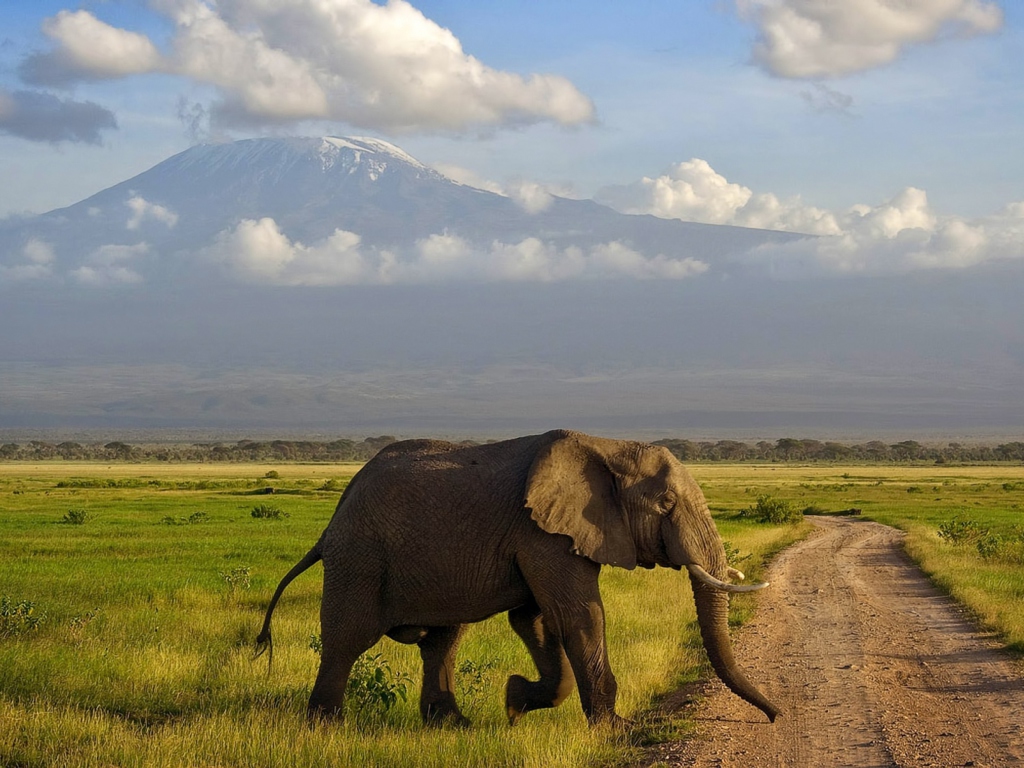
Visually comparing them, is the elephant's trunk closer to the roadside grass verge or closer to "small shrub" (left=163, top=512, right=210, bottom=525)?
the roadside grass verge

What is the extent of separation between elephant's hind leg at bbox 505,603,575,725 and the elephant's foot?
1.39ft

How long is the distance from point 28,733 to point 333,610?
2559 millimetres

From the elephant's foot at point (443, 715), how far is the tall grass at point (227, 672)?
0.19 m

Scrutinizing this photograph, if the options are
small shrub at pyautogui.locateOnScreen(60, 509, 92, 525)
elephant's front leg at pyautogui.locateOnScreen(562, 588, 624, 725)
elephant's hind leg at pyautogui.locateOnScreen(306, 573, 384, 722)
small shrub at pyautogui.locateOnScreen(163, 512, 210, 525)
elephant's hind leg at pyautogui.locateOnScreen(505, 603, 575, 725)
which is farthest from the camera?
small shrub at pyautogui.locateOnScreen(163, 512, 210, 525)

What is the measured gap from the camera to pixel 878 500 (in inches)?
2270

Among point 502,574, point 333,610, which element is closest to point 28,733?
point 333,610

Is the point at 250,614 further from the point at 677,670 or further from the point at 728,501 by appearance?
the point at 728,501

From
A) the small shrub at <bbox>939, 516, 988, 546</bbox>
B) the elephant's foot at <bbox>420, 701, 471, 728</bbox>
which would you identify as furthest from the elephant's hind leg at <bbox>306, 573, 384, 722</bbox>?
the small shrub at <bbox>939, 516, 988, 546</bbox>

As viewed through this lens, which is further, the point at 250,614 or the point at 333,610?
the point at 250,614

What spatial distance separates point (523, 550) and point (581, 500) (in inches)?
25.0

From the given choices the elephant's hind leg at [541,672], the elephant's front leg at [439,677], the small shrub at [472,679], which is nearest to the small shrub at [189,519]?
the small shrub at [472,679]

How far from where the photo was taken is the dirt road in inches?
355

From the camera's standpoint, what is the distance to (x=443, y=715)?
10.3 metres

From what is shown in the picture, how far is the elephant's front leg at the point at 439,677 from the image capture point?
34.0ft
